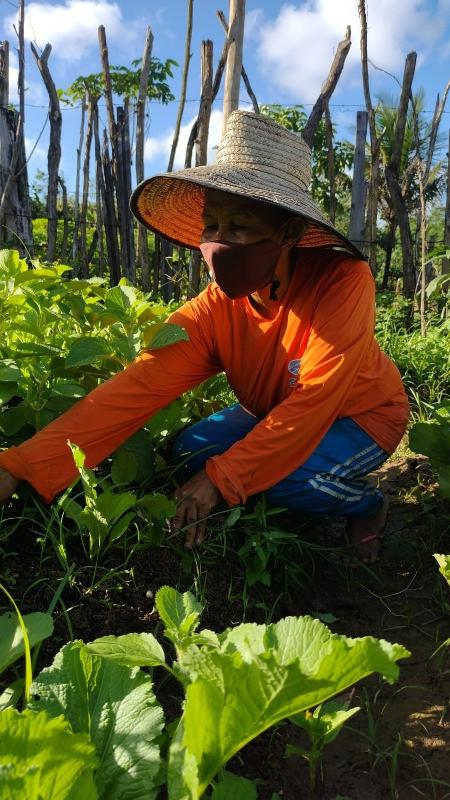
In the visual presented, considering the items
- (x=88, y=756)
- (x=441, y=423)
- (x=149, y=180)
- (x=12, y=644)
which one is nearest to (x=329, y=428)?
(x=441, y=423)

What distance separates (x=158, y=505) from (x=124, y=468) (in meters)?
0.22

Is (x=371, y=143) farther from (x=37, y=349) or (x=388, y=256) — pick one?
(x=37, y=349)

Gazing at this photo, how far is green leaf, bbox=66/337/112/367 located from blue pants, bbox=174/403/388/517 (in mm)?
486

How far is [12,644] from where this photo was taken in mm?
1038

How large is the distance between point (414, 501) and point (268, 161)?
1391 mm

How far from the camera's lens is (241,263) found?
1893 mm

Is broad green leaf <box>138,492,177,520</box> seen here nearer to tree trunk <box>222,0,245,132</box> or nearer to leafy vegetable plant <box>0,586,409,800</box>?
leafy vegetable plant <box>0,586,409,800</box>

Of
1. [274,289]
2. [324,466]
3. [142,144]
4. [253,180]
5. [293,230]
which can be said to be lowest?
[324,466]

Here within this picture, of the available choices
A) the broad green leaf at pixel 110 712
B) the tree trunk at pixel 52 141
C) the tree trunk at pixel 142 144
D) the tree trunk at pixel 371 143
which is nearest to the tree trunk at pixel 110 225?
the tree trunk at pixel 142 144

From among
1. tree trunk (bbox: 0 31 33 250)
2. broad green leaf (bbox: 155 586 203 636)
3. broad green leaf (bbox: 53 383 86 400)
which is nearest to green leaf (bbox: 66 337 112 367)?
broad green leaf (bbox: 53 383 86 400)

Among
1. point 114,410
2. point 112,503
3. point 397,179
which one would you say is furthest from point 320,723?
point 397,179

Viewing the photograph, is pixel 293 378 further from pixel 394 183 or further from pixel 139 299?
pixel 394 183

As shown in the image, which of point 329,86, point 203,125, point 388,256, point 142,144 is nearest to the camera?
point 203,125

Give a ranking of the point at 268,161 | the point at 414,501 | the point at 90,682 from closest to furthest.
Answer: the point at 90,682 → the point at 268,161 → the point at 414,501
